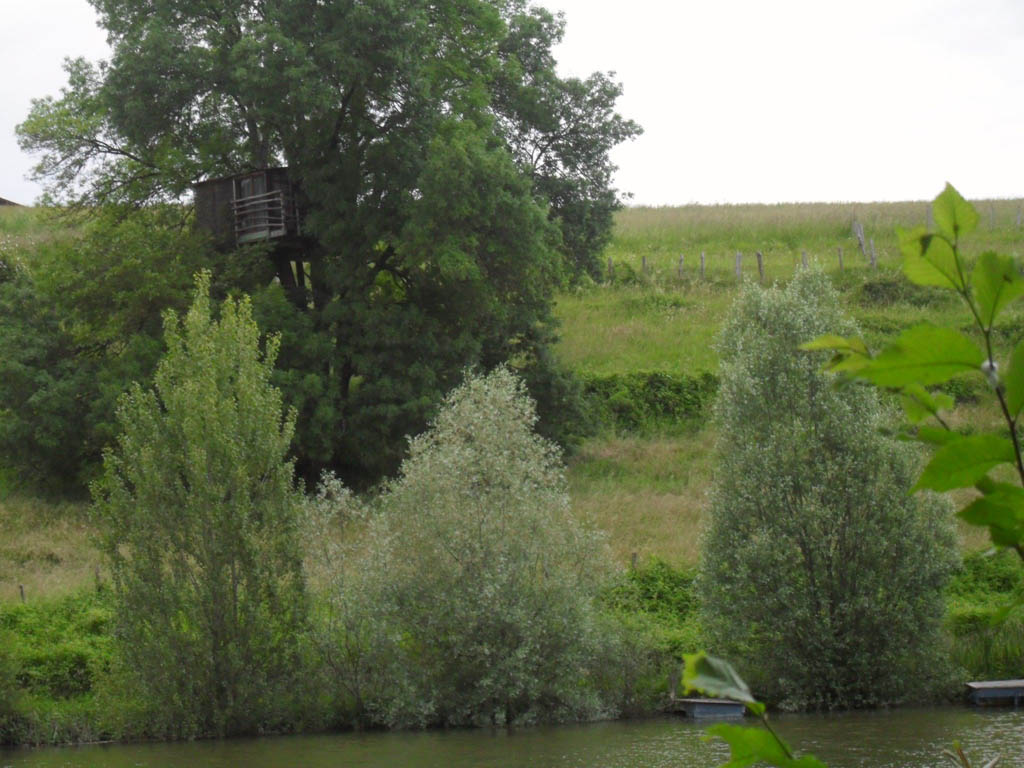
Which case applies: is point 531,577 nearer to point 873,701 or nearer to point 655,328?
point 873,701

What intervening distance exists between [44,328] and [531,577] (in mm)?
19431

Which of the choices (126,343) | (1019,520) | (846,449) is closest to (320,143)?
(126,343)

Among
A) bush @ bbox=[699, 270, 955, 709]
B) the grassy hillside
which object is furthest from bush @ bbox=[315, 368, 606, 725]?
the grassy hillside

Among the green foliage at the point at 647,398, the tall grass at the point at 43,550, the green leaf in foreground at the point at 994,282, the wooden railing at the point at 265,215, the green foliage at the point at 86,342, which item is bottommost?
the tall grass at the point at 43,550

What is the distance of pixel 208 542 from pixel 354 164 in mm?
13186

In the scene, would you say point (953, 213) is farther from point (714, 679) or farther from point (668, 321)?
point (668, 321)

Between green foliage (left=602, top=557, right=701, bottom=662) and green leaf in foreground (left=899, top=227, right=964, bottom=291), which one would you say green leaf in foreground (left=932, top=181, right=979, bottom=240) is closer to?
green leaf in foreground (left=899, top=227, right=964, bottom=291)

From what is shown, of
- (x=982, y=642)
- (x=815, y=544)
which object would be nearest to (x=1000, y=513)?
(x=815, y=544)

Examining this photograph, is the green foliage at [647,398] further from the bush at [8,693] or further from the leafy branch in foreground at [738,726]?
the leafy branch in foreground at [738,726]

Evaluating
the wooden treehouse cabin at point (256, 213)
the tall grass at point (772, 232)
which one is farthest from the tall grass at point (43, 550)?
the tall grass at point (772, 232)

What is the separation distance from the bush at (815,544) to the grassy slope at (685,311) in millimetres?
1666

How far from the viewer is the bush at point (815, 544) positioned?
21531mm

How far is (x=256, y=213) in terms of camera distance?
32.2 meters

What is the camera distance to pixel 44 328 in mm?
33781
